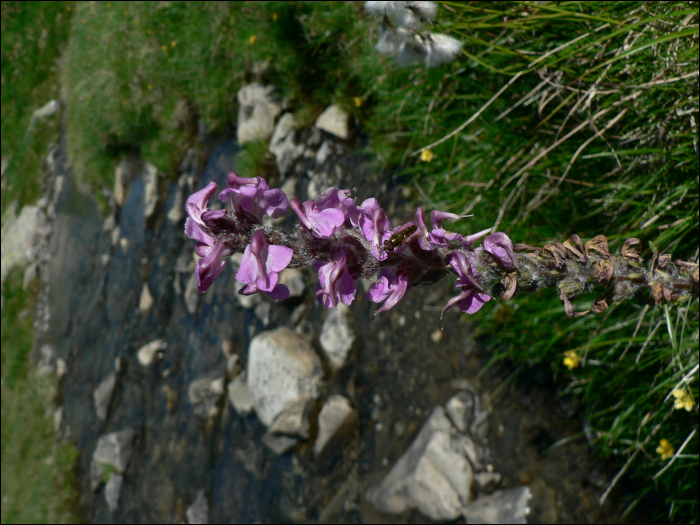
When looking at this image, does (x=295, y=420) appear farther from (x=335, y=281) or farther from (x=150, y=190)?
(x=150, y=190)

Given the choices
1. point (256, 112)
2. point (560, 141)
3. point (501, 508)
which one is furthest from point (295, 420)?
point (256, 112)

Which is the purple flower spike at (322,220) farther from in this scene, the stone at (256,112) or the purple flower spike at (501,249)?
the stone at (256,112)

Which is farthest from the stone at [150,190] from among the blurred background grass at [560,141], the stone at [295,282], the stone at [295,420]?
the stone at [295,420]

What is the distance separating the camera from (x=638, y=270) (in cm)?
149

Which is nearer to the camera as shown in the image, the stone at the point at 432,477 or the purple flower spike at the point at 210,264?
the purple flower spike at the point at 210,264

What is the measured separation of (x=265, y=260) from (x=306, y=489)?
12.2 feet

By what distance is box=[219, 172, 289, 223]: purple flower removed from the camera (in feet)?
3.86

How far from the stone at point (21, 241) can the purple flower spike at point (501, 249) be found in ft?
36.4

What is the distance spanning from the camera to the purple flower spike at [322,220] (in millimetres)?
1167

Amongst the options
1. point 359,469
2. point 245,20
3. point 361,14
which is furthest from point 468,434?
point 245,20

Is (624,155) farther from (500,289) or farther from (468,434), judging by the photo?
(468,434)

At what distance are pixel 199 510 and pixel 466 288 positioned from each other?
186 inches

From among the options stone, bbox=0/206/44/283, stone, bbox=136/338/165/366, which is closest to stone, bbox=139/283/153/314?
stone, bbox=136/338/165/366

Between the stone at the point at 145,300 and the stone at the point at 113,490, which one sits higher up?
the stone at the point at 145,300
